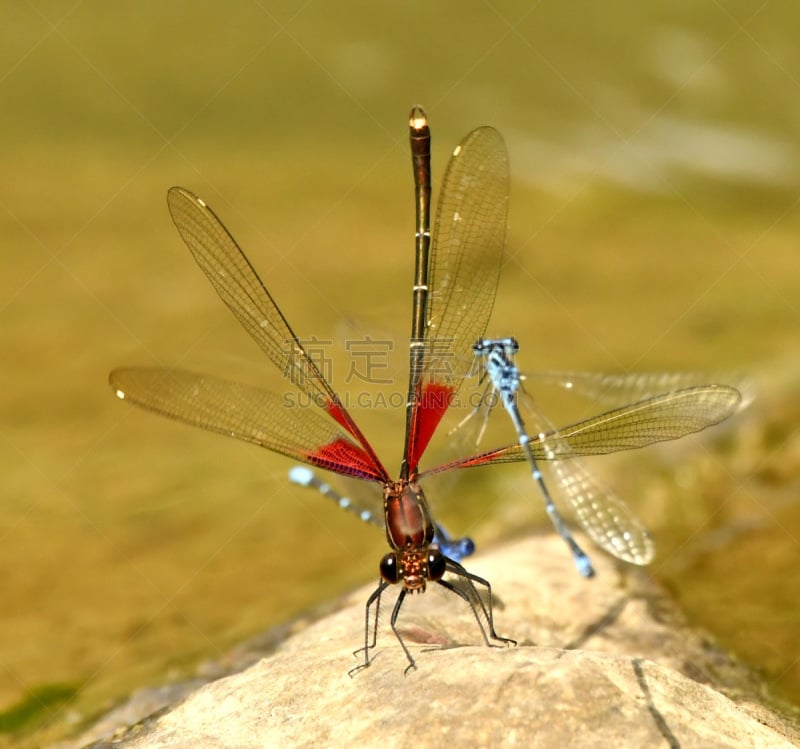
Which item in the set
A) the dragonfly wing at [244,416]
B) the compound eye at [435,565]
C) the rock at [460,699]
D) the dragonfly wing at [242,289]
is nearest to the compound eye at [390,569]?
the compound eye at [435,565]

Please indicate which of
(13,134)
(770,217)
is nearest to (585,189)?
(770,217)

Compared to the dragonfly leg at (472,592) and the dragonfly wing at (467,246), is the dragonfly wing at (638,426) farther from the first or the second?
the dragonfly wing at (467,246)

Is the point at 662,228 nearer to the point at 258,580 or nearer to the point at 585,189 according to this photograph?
the point at 585,189

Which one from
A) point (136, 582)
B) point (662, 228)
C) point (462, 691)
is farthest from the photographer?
point (662, 228)

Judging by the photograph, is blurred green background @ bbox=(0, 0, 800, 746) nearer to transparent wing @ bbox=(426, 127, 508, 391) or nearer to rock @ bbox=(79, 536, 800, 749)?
rock @ bbox=(79, 536, 800, 749)

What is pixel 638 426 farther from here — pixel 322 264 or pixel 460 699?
pixel 322 264

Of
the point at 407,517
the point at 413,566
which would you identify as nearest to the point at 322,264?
the point at 407,517
